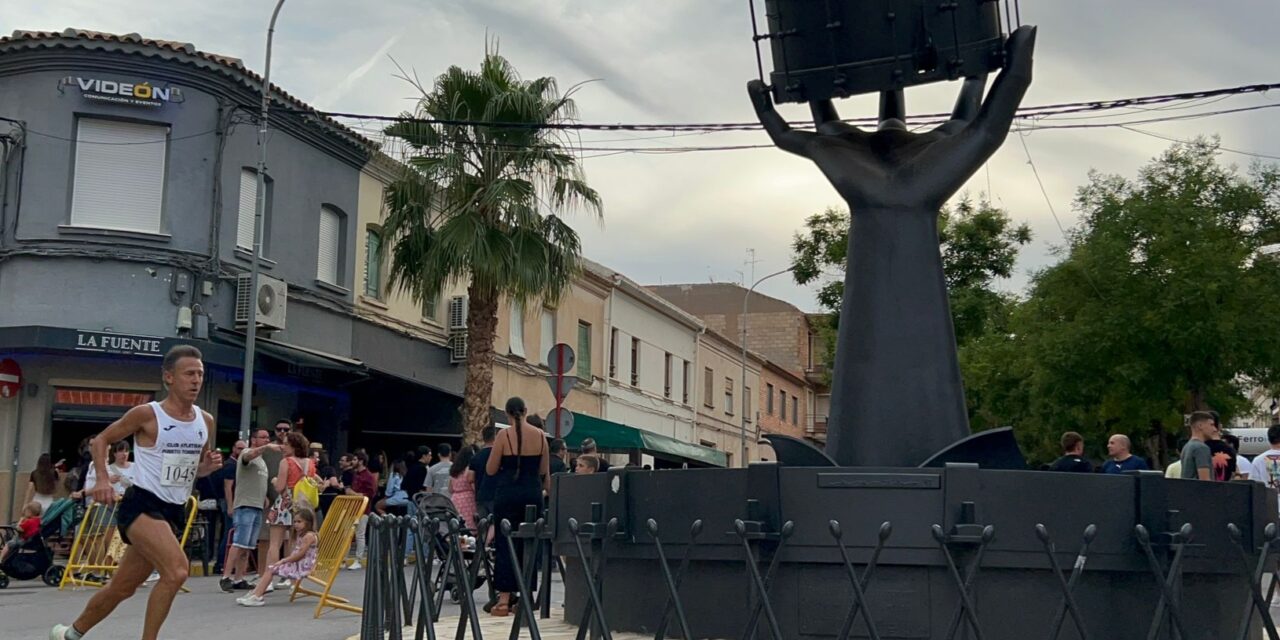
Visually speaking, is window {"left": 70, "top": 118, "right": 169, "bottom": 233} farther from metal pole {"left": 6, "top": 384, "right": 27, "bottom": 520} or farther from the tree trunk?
the tree trunk

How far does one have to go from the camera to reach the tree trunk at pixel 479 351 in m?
23.6

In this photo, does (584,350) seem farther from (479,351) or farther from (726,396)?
(726,396)

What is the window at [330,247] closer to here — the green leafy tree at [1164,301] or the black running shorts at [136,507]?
the green leafy tree at [1164,301]

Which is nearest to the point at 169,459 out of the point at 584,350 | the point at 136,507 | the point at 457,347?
the point at 136,507

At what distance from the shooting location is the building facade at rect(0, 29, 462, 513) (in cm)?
2184

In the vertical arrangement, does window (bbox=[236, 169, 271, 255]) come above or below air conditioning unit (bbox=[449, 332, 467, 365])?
above

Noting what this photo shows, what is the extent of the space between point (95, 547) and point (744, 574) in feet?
34.8

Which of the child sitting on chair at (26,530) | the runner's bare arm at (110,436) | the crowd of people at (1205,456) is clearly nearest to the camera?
the runner's bare arm at (110,436)

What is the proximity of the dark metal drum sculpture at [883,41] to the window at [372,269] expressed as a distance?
21165 millimetres

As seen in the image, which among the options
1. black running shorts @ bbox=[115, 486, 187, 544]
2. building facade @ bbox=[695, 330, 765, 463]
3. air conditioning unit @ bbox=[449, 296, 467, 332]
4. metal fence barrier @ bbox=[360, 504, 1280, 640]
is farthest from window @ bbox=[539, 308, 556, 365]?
black running shorts @ bbox=[115, 486, 187, 544]

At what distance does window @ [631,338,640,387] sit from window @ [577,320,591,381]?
4.02 meters

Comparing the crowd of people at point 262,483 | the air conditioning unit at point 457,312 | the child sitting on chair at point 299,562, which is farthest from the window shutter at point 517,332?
the child sitting on chair at point 299,562

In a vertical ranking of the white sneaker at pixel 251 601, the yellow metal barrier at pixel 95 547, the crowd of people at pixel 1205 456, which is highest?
the crowd of people at pixel 1205 456

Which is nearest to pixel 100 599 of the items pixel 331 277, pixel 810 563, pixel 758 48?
pixel 810 563
